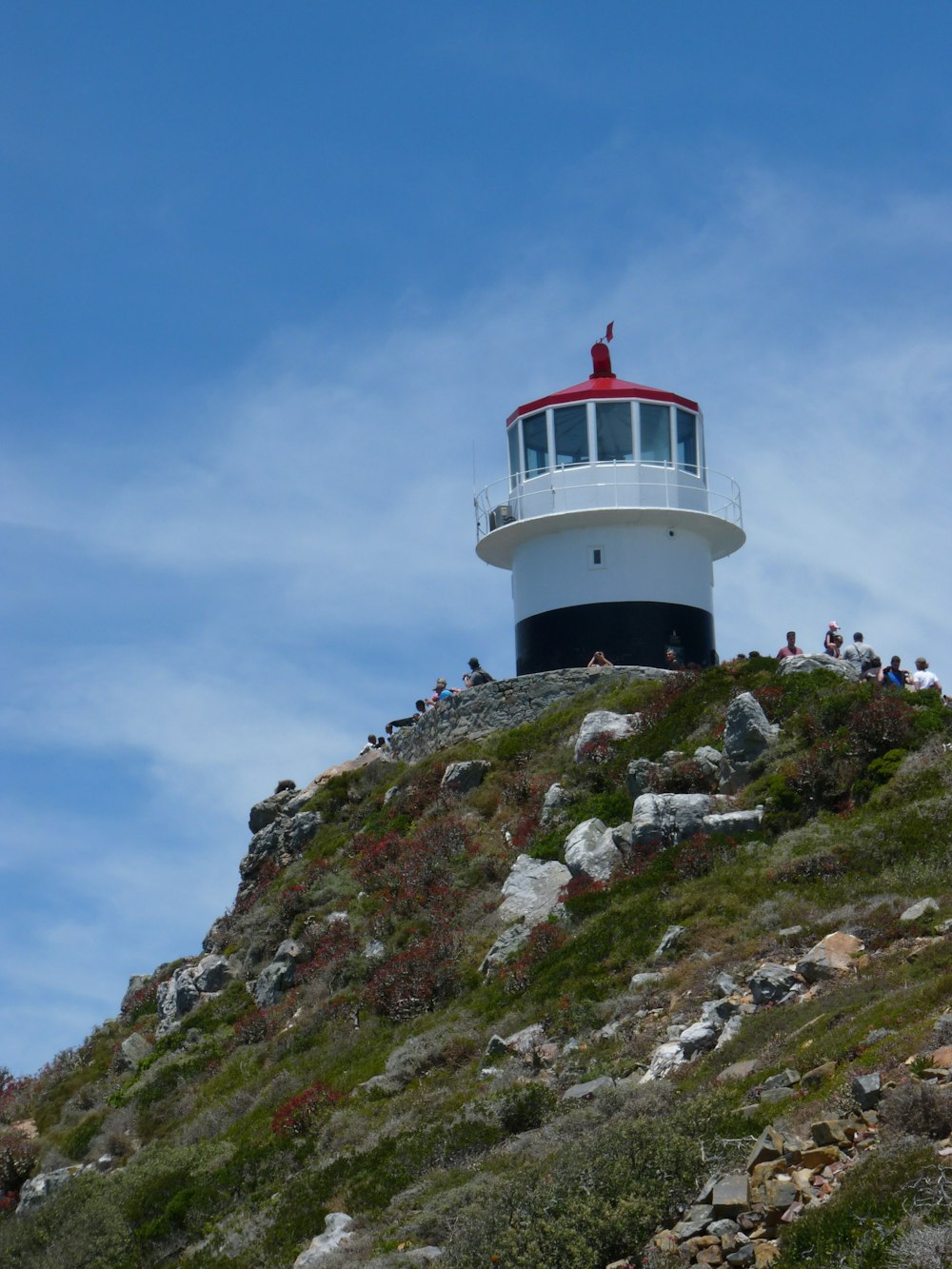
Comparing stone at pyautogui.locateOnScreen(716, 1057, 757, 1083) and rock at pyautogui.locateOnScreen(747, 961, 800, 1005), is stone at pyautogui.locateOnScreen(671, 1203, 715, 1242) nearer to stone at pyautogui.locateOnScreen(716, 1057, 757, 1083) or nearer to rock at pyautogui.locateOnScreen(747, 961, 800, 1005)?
stone at pyautogui.locateOnScreen(716, 1057, 757, 1083)

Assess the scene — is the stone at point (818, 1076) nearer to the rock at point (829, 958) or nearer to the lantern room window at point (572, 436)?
the rock at point (829, 958)

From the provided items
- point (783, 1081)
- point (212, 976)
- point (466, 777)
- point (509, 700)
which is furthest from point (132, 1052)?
point (783, 1081)

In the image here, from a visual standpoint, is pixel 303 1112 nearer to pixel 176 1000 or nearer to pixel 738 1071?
pixel 738 1071

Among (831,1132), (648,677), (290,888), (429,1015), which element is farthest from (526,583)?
(831,1132)

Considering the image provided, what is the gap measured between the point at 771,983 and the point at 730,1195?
194 inches

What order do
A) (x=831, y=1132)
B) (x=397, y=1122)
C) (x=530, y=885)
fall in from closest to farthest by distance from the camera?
(x=831, y=1132) → (x=397, y=1122) → (x=530, y=885)

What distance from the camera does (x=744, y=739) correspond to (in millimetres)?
21719

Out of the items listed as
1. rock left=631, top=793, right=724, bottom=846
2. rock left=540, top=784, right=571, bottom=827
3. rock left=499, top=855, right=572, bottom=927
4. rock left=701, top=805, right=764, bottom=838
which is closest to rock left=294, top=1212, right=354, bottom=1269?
rock left=499, top=855, right=572, bottom=927

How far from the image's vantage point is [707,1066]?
13.9 m

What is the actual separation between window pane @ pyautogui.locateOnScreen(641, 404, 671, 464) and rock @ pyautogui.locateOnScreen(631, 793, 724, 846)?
42.5 feet

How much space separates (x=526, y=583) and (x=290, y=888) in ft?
28.7

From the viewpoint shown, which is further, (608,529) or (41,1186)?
(608,529)

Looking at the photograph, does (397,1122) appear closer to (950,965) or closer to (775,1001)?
(775,1001)

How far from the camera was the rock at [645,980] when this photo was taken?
1712cm
